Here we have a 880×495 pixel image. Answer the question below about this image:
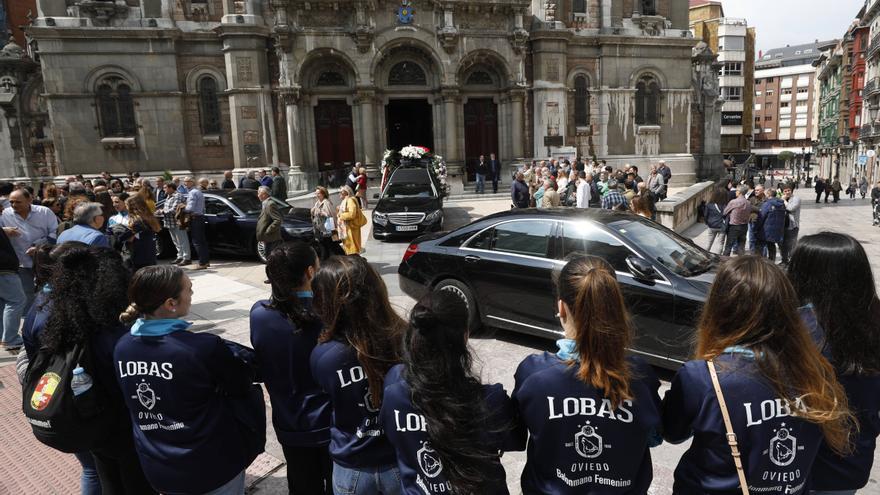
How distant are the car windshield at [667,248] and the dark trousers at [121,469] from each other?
458 cm

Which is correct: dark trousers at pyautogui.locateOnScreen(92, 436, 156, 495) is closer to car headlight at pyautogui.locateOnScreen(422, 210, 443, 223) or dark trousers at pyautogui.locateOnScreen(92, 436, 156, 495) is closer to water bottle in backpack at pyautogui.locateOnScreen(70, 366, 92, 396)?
water bottle in backpack at pyautogui.locateOnScreen(70, 366, 92, 396)

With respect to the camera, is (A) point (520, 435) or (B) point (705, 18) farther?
(B) point (705, 18)

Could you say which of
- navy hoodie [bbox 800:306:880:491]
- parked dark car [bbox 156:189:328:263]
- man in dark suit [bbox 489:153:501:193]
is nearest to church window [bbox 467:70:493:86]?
Answer: man in dark suit [bbox 489:153:501:193]

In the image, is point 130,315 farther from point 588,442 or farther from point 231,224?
point 231,224

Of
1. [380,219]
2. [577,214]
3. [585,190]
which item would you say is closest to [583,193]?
[585,190]

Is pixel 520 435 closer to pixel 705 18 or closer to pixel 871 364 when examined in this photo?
pixel 871 364

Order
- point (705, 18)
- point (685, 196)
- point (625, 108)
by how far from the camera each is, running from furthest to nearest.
Result: point (705, 18)
point (625, 108)
point (685, 196)

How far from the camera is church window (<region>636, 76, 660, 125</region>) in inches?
1069

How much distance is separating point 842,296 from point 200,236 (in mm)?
11029

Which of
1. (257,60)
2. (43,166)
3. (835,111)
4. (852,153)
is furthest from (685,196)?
(835,111)

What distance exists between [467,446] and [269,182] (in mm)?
15255

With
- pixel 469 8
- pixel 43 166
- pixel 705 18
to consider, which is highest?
pixel 705 18

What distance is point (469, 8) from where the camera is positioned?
74.9 ft

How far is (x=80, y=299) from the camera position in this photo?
106 inches
